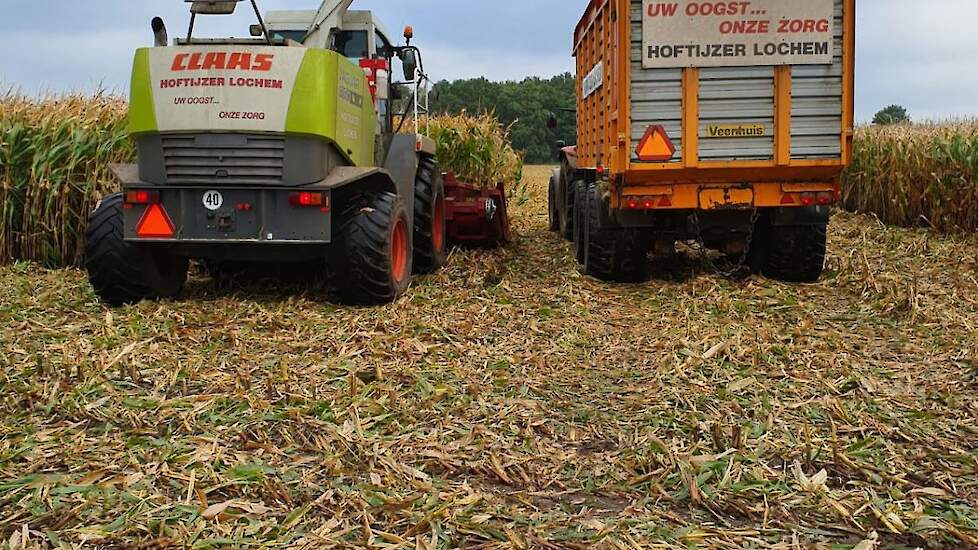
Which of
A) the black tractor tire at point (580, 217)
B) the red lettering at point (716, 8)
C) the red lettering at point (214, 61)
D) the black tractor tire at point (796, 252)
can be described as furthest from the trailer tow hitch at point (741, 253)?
the red lettering at point (214, 61)

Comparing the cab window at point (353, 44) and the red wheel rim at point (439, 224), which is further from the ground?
the cab window at point (353, 44)

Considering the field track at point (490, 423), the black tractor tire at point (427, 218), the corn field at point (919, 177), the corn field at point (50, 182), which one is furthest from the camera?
the corn field at point (919, 177)

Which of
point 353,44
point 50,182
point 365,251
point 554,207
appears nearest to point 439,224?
point 353,44

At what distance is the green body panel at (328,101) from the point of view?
630cm

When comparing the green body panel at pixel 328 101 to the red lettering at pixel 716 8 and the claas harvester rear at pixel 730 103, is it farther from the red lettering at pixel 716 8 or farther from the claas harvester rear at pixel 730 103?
the red lettering at pixel 716 8

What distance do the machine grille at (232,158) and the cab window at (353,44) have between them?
217 cm

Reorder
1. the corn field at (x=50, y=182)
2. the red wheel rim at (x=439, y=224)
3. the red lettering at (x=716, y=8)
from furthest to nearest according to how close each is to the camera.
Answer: the red wheel rim at (x=439, y=224) < the corn field at (x=50, y=182) < the red lettering at (x=716, y=8)

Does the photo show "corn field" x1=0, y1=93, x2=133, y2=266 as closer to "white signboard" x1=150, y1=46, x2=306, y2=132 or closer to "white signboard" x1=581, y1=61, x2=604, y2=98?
"white signboard" x1=150, y1=46, x2=306, y2=132

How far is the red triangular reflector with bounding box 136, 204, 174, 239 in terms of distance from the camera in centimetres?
636

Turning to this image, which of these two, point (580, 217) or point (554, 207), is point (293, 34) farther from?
point (554, 207)

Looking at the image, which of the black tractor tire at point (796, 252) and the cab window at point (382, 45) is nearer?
the black tractor tire at point (796, 252)

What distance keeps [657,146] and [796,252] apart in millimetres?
1590

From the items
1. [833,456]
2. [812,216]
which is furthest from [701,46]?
[833,456]

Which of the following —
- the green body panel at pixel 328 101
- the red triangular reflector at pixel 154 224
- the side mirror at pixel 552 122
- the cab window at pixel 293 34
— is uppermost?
the cab window at pixel 293 34
